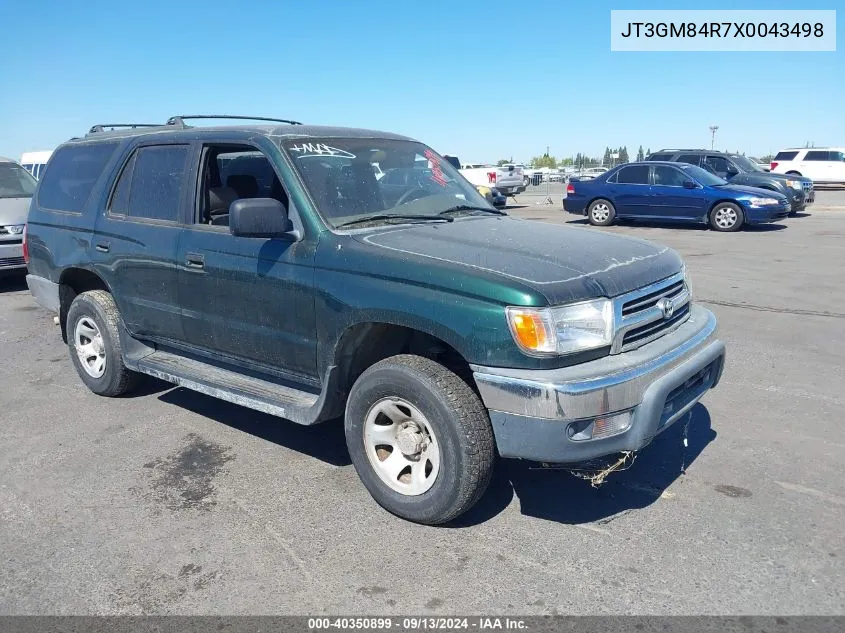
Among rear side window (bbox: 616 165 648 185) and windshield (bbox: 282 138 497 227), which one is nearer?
windshield (bbox: 282 138 497 227)

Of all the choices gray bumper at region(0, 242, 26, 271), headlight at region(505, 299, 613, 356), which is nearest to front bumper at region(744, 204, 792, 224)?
gray bumper at region(0, 242, 26, 271)

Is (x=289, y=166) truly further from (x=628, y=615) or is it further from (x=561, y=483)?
(x=628, y=615)

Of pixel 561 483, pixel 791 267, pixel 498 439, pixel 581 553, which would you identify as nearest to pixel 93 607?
pixel 498 439

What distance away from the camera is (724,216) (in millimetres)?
16125

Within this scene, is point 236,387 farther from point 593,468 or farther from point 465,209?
point 593,468

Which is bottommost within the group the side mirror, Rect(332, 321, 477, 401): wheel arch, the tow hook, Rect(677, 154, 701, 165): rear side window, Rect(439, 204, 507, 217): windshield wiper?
the tow hook

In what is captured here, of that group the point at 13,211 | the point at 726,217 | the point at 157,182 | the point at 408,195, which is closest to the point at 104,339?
the point at 157,182

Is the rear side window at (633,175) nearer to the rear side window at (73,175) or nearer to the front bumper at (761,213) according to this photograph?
the front bumper at (761,213)

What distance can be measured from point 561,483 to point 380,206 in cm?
186

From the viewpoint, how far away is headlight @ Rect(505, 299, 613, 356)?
308 cm

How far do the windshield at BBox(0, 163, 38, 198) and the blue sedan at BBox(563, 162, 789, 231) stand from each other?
12338 mm

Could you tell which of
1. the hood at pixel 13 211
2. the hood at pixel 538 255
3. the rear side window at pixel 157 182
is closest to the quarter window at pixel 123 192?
the rear side window at pixel 157 182

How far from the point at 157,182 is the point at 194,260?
30.5 inches

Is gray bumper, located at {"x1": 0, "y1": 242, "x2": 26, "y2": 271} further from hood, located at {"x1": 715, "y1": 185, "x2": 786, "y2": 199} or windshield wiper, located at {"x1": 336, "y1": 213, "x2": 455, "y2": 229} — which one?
hood, located at {"x1": 715, "y1": 185, "x2": 786, "y2": 199}
